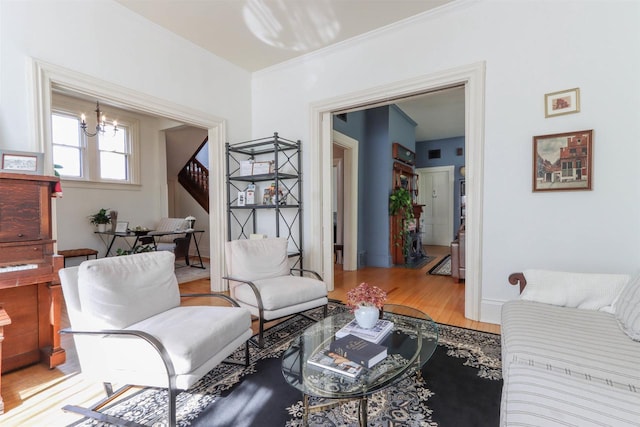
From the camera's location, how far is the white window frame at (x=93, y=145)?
16.4 ft

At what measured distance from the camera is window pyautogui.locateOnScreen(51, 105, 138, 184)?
16.4 feet

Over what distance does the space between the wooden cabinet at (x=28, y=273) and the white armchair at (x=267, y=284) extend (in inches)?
48.2

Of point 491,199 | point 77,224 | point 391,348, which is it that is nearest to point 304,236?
point 491,199

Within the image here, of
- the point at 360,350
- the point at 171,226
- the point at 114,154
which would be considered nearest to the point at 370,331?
the point at 360,350

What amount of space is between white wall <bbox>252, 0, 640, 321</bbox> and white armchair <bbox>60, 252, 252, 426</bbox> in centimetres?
245

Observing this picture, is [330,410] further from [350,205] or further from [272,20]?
[350,205]

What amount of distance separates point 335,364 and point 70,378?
1.85 meters

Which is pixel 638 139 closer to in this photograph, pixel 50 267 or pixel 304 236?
pixel 304 236

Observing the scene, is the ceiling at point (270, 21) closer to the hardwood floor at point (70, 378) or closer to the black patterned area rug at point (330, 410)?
the hardwood floor at point (70, 378)

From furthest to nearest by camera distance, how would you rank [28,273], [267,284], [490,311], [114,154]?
1. [114,154]
2. [490,311]
3. [267,284]
4. [28,273]

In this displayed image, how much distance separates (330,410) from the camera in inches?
63.5

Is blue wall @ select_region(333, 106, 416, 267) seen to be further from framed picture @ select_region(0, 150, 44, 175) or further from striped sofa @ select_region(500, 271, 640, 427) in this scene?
framed picture @ select_region(0, 150, 44, 175)

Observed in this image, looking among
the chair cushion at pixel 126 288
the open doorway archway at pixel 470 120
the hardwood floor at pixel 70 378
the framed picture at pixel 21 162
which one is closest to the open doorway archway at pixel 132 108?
the framed picture at pixel 21 162

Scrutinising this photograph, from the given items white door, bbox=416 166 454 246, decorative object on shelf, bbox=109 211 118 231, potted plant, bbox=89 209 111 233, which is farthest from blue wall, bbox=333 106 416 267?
potted plant, bbox=89 209 111 233
